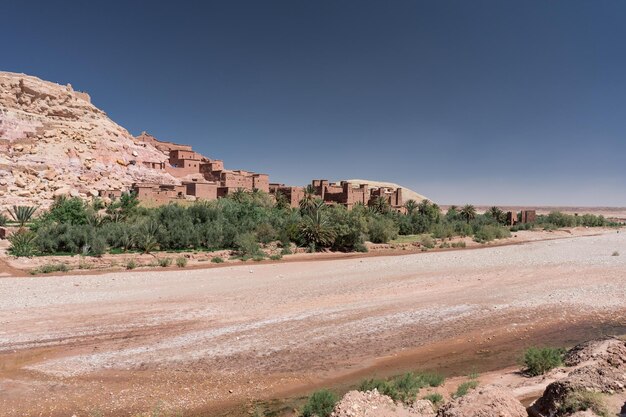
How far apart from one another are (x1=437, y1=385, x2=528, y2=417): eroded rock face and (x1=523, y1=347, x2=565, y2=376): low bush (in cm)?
218

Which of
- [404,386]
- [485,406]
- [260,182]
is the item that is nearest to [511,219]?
[260,182]

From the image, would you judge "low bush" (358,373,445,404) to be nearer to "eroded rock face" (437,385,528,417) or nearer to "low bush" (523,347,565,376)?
"eroded rock face" (437,385,528,417)

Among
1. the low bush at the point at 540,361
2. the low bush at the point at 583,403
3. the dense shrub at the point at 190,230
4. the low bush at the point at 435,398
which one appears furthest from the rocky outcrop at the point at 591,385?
the dense shrub at the point at 190,230

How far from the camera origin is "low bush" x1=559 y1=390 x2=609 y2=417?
386cm

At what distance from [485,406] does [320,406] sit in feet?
6.29

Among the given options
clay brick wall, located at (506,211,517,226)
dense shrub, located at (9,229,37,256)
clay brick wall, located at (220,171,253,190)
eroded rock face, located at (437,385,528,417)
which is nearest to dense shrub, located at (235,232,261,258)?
dense shrub, located at (9,229,37,256)

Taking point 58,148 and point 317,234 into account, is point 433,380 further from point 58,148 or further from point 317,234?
point 58,148

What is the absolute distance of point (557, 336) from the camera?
878 cm

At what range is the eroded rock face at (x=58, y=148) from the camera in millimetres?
34594

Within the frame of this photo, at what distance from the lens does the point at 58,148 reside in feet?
130

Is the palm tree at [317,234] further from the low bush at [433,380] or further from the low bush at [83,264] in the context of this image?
the low bush at [433,380]

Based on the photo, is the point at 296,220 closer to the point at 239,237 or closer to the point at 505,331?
the point at 239,237

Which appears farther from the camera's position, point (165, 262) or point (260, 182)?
point (260, 182)

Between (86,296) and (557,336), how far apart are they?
1226 centimetres
